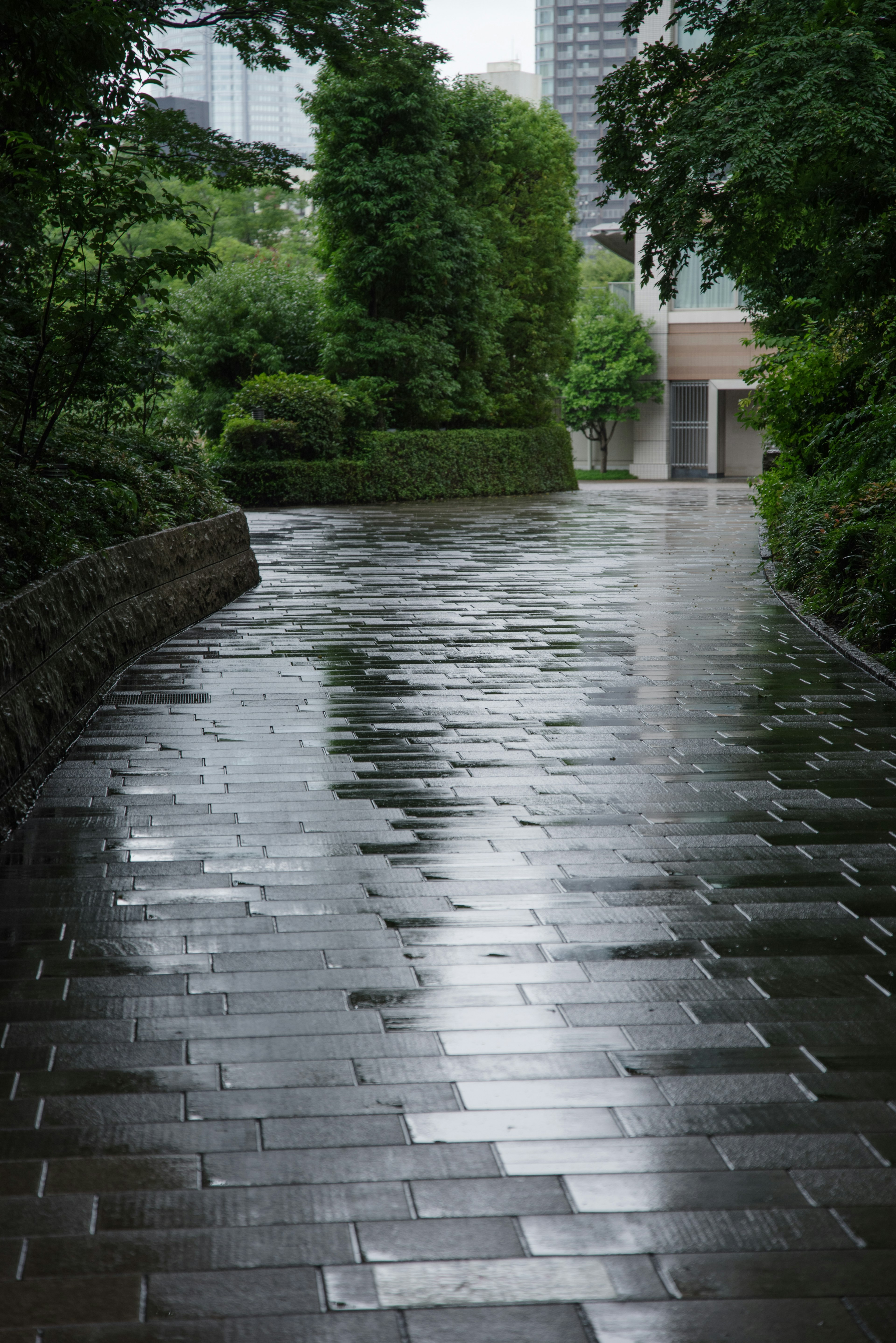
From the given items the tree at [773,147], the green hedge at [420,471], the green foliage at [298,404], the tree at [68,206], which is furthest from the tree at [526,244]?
the tree at [773,147]

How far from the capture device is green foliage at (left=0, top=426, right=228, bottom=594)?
7469mm

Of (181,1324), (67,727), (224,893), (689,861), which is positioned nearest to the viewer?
(181,1324)

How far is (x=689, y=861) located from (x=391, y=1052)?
1.87 metres

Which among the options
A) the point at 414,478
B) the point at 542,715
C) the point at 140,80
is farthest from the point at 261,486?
the point at 542,715

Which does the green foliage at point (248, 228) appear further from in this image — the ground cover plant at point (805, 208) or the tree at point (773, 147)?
the tree at point (773, 147)

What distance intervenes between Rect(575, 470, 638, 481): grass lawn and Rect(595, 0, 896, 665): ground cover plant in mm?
35200

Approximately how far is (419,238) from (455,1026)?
97.8ft

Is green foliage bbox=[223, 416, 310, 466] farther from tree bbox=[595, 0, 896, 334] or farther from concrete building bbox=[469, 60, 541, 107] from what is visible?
concrete building bbox=[469, 60, 541, 107]

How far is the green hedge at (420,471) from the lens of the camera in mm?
28750

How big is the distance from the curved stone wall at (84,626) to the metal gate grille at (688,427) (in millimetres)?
41354

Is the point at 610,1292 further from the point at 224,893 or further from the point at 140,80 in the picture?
the point at 140,80

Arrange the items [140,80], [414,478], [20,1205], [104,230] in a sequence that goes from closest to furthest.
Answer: [20,1205], [104,230], [140,80], [414,478]

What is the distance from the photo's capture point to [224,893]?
4.55 m

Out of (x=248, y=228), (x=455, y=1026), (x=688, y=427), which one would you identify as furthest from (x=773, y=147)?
(x=248, y=228)
